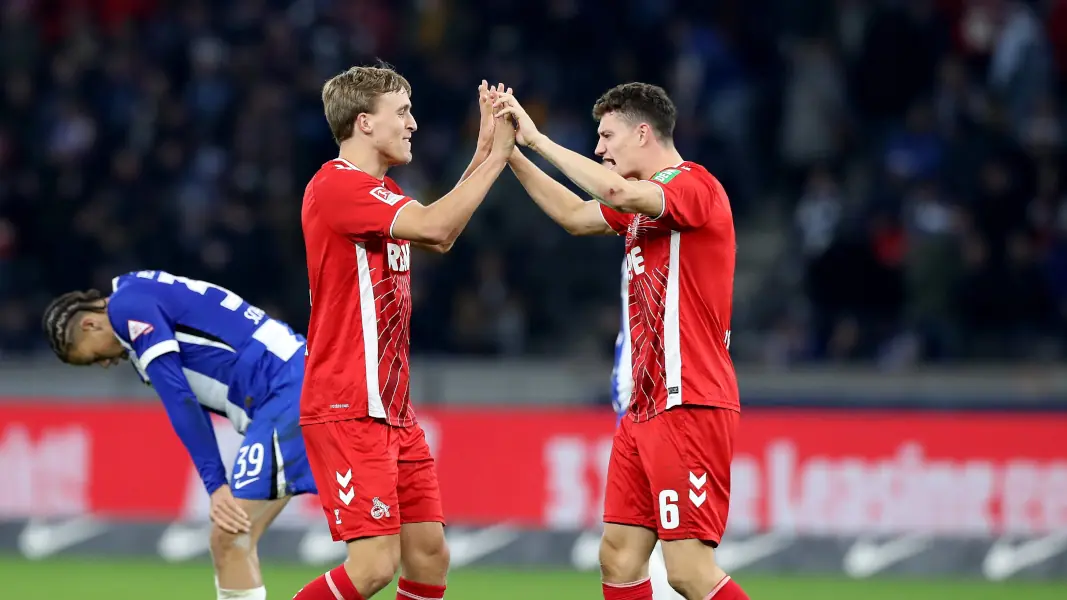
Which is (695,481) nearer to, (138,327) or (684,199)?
(684,199)

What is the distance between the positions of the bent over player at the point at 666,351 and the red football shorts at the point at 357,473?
0.96m

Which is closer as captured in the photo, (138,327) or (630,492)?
(630,492)

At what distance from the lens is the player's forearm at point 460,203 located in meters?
6.24

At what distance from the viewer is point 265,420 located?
24.3ft

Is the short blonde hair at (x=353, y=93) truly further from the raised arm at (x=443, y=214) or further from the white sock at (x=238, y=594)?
the white sock at (x=238, y=594)

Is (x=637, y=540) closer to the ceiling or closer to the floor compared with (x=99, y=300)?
closer to the floor

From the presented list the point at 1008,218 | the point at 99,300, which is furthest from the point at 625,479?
the point at 1008,218

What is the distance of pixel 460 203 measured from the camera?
20.6 feet

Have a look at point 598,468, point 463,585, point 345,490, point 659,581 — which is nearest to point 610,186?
point 345,490

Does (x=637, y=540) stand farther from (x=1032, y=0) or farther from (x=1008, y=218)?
(x=1032, y=0)

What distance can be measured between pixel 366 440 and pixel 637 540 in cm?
123

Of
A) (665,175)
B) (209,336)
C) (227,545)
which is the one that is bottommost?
(227,545)

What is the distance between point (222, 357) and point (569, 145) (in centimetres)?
789

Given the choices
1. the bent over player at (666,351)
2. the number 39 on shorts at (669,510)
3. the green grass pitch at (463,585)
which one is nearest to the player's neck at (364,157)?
the bent over player at (666,351)
